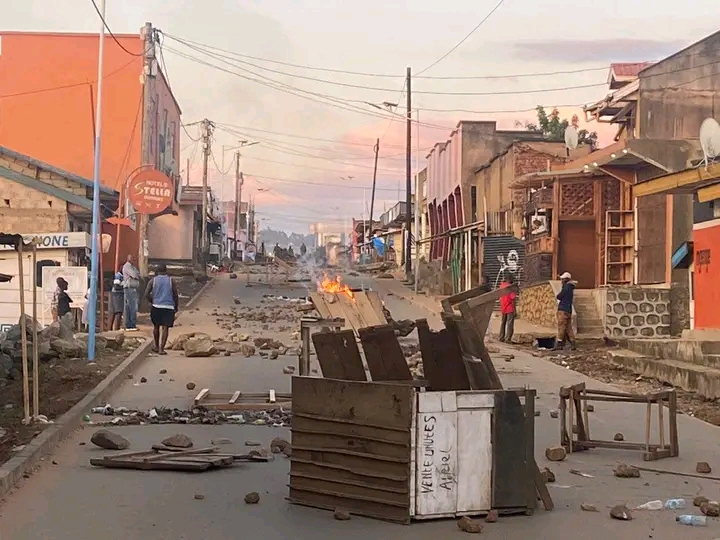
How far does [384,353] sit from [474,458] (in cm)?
149

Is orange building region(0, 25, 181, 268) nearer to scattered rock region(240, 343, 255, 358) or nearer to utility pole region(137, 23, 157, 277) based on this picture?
utility pole region(137, 23, 157, 277)

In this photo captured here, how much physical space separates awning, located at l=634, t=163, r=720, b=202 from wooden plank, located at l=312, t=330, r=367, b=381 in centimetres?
1113

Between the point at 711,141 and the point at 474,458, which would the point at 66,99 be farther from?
the point at 474,458

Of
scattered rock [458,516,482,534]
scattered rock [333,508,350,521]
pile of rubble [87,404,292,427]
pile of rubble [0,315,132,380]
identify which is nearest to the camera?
scattered rock [458,516,482,534]

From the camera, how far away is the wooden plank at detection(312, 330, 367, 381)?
805 centimetres

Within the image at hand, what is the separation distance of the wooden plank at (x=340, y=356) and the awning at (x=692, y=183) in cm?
1113

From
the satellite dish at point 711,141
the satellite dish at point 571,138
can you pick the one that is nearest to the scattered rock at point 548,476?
the satellite dish at point 711,141

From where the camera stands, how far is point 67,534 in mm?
6949

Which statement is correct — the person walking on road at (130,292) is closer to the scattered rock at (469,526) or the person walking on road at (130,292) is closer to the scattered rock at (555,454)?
the scattered rock at (555,454)

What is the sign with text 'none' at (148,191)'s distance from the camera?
26984mm

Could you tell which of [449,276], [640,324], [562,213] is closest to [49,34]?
[449,276]

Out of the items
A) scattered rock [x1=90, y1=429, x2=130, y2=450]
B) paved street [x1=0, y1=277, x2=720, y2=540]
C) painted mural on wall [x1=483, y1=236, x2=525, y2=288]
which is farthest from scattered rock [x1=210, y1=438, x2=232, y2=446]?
painted mural on wall [x1=483, y1=236, x2=525, y2=288]

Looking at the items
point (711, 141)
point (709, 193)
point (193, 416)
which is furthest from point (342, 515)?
point (711, 141)

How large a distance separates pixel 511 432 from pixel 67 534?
3221 millimetres
